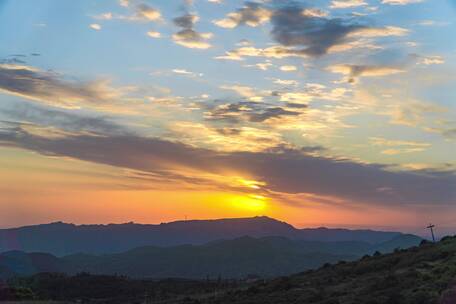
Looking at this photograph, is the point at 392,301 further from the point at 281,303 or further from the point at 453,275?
the point at 281,303

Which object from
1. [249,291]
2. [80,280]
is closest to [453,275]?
[249,291]

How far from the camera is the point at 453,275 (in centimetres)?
3678

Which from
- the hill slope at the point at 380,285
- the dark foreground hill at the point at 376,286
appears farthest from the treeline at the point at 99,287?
the hill slope at the point at 380,285

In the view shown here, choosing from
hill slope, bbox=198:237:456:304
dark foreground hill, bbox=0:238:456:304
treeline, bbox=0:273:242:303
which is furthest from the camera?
treeline, bbox=0:273:242:303

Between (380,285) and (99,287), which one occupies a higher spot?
(380,285)

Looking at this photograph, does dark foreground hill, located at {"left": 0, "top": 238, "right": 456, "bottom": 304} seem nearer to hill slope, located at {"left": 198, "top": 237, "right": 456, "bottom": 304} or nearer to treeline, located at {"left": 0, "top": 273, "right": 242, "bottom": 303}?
hill slope, located at {"left": 198, "top": 237, "right": 456, "bottom": 304}

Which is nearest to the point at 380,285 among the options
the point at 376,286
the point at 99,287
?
the point at 376,286

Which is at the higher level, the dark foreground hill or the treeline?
the dark foreground hill

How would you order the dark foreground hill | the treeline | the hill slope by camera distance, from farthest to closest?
the treeline, the dark foreground hill, the hill slope

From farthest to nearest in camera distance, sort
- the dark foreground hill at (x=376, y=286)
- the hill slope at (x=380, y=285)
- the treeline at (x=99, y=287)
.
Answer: the treeline at (x=99, y=287) → the dark foreground hill at (x=376, y=286) → the hill slope at (x=380, y=285)

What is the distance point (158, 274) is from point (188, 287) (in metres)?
113

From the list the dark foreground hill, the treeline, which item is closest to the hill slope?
the dark foreground hill

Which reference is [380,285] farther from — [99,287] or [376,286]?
[99,287]

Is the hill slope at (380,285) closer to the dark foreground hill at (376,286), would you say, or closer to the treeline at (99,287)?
the dark foreground hill at (376,286)
